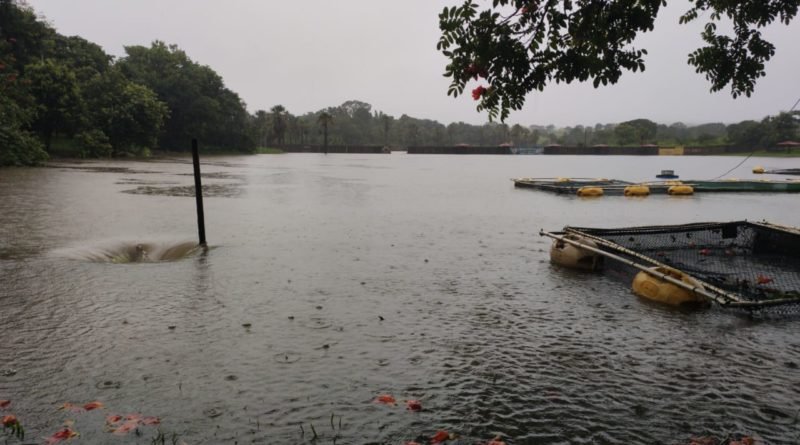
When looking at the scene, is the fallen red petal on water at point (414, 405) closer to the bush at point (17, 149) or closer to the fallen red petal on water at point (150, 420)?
the fallen red petal on water at point (150, 420)

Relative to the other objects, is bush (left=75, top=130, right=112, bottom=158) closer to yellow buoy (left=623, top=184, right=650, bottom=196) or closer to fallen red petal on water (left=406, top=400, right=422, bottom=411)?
yellow buoy (left=623, top=184, right=650, bottom=196)

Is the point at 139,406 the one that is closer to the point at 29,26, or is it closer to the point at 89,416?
the point at 89,416

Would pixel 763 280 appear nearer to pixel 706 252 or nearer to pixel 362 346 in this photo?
→ pixel 706 252

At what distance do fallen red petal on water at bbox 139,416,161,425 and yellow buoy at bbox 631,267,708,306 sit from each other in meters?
9.62

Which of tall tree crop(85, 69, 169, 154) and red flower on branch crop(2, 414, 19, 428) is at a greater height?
tall tree crop(85, 69, 169, 154)

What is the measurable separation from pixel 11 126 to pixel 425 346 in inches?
2112

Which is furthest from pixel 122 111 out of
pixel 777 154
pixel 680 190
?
pixel 777 154

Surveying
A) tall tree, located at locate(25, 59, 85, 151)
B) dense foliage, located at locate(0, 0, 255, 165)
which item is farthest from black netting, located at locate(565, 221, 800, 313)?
tall tree, located at locate(25, 59, 85, 151)

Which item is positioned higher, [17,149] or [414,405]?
[17,149]

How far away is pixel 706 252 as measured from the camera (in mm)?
15922

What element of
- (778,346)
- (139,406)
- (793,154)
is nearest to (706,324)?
(778,346)

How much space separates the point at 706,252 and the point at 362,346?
41.4ft

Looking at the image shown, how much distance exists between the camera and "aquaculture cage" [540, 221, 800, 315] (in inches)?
478

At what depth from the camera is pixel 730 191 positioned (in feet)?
136
